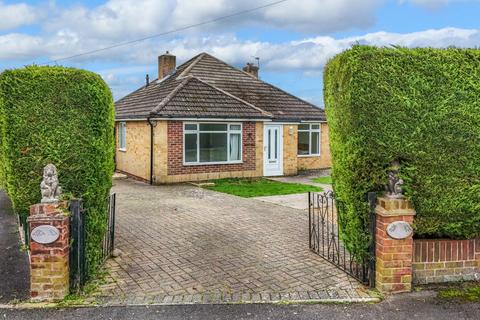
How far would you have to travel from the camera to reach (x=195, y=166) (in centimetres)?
1559

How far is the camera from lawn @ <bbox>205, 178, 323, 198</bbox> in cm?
1300

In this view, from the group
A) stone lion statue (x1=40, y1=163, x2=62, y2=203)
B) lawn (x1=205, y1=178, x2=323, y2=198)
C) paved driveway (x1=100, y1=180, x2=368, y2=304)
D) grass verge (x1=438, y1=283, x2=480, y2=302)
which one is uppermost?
stone lion statue (x1=40, y1=163, x2=62, y2=203)

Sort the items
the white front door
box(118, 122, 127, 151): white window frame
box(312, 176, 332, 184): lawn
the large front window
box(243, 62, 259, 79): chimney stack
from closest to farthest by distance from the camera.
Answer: box(312, 176, 332, 184): lawn, the white front door, box(118, 122, 127, 151): white window frame, the large front window, box(243, 62, 259, 79): chimney stack

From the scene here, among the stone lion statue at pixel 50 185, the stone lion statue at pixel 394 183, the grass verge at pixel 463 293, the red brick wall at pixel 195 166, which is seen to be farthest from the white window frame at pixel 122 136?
the grass verge at pixel 463 293

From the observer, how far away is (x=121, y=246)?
6.73 m

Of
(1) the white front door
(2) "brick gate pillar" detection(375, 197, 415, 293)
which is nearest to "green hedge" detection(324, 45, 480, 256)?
(2) "brick gate pillar" detection(375, 197, 415, 293)

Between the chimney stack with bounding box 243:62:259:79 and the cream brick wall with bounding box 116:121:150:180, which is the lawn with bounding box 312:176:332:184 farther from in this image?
the chimney stack with bounding box 243:62:259:79

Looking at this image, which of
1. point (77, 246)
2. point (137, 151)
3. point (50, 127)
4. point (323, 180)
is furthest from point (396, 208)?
point (137, 151)

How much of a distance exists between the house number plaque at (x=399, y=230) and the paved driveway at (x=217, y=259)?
31.3 inches

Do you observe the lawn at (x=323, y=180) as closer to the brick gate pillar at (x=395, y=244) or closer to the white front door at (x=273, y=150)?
the white front door at (x=273, y=150)

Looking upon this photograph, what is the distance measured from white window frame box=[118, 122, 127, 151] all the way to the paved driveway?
8.29m

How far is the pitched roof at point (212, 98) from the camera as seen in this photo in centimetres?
1547

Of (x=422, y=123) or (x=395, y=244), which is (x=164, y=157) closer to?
(x=395, y=244)

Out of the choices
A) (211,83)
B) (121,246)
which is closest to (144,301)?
(121,246)
